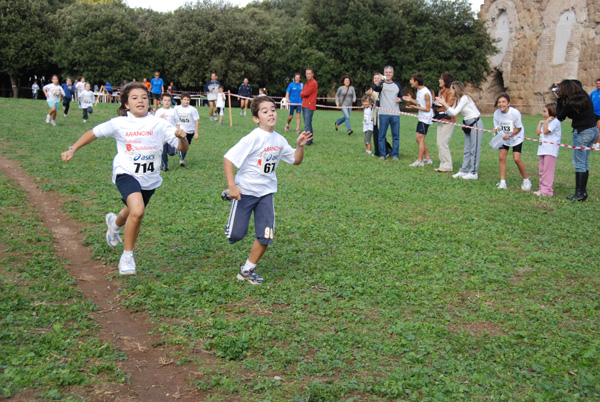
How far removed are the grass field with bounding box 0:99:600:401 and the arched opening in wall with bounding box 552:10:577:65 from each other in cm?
3157

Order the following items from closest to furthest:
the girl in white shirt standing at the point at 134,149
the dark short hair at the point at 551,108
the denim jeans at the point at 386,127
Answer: the girl in white shirt standing at the point at 134,149
the dark short hair at the point at 551,108
the denim jeans at the point at 386,127

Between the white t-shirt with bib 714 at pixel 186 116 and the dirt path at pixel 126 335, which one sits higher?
the white t-shirt with bib 714 at pixel 186 116

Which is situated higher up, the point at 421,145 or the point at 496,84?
the point at 496,84

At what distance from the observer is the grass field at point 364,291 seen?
372 centimetres

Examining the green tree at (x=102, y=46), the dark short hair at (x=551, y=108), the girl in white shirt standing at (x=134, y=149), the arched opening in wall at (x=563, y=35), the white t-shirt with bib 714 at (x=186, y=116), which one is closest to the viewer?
the girl in white shirt standing at (x=134, y=149)

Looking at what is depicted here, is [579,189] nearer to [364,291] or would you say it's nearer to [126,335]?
[364,291]

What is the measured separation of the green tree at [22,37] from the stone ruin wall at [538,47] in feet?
124

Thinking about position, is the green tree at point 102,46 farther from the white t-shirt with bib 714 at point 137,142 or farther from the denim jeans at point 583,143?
the white t-shirt with bib 714 at point 137,142

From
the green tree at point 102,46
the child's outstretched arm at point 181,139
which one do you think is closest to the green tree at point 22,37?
the green tree at point 102,46

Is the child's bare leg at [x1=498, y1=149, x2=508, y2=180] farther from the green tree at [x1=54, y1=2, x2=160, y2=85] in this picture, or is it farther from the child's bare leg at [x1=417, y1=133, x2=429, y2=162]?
the green tree at [x1=54, y1=2, x2=160, y2=85]

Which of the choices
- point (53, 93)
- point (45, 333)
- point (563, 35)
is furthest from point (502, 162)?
point (563, 35)

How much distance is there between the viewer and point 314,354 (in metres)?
4.04

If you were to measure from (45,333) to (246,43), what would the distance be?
4376cm

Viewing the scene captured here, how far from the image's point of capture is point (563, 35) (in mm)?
37156
